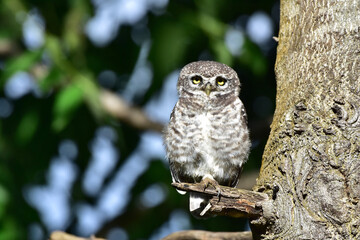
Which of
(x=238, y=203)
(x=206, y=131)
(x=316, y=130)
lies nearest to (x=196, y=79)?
(x=206, y=131)

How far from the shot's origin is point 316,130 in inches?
112

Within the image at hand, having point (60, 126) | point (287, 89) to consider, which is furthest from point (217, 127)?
point (60, 126)

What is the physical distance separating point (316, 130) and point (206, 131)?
0.93 m

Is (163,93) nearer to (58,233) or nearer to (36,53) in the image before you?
(36,53)

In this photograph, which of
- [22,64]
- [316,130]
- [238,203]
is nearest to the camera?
[238,203]

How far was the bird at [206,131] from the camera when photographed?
365 centimetres

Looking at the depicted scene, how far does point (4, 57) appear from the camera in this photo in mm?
5691

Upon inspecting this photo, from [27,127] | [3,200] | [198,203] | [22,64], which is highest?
[22,64]

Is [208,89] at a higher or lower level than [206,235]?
higher

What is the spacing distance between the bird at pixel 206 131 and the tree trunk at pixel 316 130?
Answer: 60 cm

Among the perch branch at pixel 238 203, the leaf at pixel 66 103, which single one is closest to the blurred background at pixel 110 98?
the leaf at pixel 66 103

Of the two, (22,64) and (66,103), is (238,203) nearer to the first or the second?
(66,103)

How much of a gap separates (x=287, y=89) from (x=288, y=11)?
1.52 feet

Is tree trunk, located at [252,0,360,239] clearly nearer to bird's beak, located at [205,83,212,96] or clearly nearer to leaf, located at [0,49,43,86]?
bird's beak, located at [205,83,212,96]
